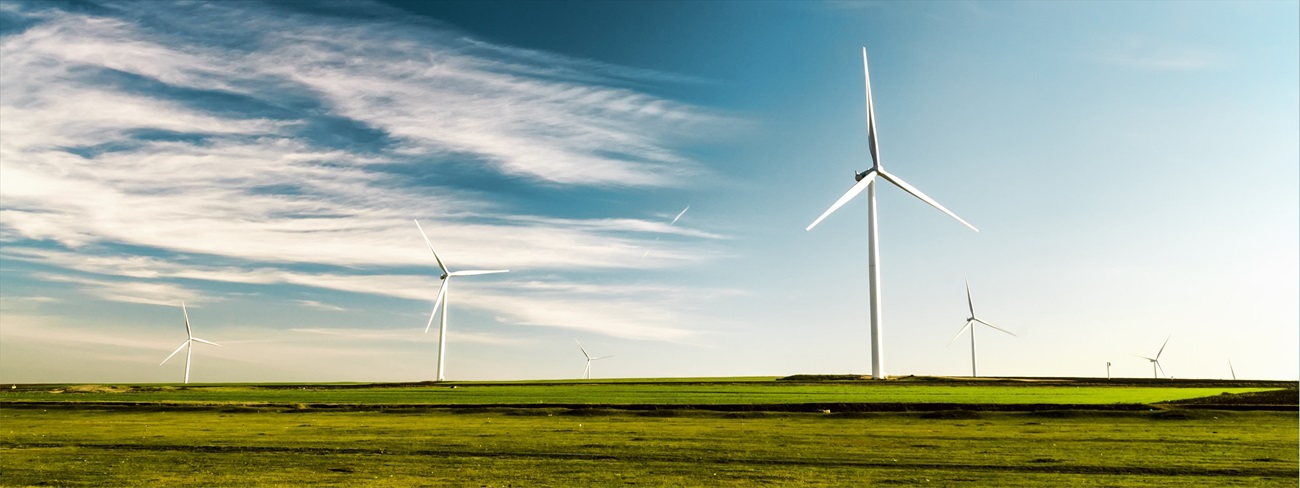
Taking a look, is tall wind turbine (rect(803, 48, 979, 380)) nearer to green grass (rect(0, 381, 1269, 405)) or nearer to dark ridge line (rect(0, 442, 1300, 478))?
green grass (rect(0, 381, 1269, 405))

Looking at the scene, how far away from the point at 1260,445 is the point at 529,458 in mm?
27358

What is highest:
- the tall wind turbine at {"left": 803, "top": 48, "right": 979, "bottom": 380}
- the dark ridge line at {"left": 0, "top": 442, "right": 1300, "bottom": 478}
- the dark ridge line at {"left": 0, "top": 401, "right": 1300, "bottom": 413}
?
the tall wind turbine at {"left": 803, "top": 48, "right": 979, "bottom": 380}

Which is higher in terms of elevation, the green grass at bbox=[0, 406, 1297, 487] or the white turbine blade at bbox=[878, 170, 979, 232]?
the white turbine blade at bbox=[878, 170, 979, 232]

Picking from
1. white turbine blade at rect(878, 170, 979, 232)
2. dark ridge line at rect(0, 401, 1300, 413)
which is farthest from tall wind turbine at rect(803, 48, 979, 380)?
dark ridge line at rect(0, 401, 1300, 413)

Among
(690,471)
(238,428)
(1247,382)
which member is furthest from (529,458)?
(1247,382)

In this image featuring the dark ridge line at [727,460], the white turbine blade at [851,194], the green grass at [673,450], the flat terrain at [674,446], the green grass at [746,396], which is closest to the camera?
the green grass at [673,450]

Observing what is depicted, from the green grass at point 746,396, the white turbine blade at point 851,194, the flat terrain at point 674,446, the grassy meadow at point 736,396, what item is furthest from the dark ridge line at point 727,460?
the white turbine blade at point 851,194

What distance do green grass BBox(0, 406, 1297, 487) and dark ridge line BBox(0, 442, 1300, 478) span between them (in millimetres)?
86

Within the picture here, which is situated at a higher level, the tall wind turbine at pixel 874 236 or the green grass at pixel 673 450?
the tall wind turbine at pixel 874 236

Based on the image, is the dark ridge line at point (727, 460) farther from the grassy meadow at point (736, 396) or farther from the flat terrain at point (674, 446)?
the grassy meadow at point (736, 396)

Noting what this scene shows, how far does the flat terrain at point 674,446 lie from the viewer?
23.8 metres

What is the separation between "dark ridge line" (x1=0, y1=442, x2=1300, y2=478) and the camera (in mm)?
24250

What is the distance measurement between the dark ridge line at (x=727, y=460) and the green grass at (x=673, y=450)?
86 millimetres

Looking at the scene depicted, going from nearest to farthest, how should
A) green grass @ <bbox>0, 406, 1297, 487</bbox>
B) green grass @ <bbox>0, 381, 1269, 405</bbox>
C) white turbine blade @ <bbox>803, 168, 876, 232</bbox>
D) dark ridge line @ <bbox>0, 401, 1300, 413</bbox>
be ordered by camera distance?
green grass @ <bbox>0, 406, 1297, 487</bbox> < dark ridge line @ <bbox>0, 401, 1300, 413</bbox> < green grass @ <bbox>0, 381, 1269, 405</bbox> < white turbine blade @ <bbox>803, 168, 876, 232</bbox>
